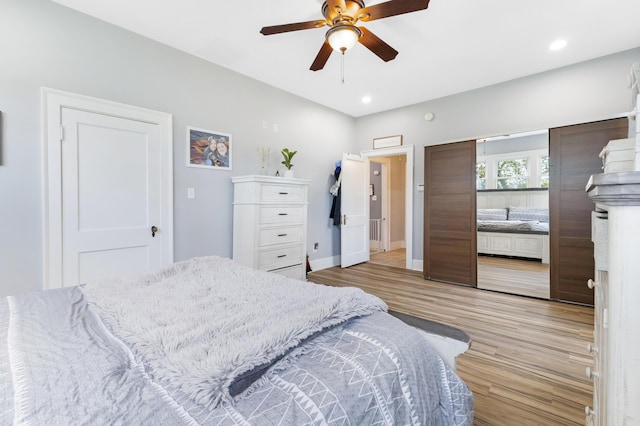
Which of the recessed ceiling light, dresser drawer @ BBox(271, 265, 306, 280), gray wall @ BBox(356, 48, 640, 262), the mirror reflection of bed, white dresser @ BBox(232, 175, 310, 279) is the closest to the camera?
the recessed ceiling light

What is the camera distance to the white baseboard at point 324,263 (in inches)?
182

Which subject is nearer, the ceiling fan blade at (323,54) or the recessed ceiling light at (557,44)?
the ceiling fan blade at (323,54)

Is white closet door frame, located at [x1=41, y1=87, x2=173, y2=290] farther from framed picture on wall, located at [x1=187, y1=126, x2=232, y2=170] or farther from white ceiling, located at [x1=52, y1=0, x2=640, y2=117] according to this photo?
framed picture on wall, located at [x1=187, y1=126, x2=232, y2=170]

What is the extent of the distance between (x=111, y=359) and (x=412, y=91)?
4.38 metres

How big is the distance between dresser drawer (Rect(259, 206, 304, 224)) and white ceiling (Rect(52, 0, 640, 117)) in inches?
65.5

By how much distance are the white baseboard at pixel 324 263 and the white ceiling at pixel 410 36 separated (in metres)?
2.65

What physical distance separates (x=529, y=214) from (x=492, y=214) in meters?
0.54

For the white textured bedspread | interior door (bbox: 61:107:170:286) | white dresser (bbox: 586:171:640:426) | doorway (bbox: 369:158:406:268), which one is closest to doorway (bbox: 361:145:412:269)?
doorway (bbox: 369:158:406:268)

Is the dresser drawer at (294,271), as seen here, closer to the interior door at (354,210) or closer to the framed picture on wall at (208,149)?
the interior door at (354,210)

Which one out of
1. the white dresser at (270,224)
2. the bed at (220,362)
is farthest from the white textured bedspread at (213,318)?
the white dresser at (270,224)

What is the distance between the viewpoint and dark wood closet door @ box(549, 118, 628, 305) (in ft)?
9.93

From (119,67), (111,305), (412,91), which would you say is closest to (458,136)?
(412,91)

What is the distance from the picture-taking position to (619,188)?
63cm

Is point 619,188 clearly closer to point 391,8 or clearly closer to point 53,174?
point 391,8
